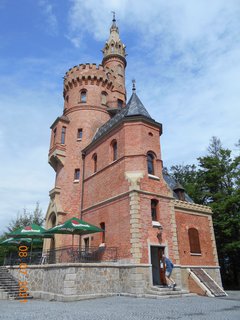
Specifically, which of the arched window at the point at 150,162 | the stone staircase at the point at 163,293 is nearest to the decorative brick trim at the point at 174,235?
the stone staircase at the point at 163,293

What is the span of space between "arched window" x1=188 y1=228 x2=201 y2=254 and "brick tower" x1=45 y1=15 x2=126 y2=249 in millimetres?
9483

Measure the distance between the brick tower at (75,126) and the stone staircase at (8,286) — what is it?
4190 millimetres

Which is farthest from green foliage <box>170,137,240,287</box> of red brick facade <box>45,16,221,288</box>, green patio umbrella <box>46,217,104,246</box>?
green patio umbrella <box>46,217,104,246</box>

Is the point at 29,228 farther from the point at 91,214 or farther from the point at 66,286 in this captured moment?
the point at 66,286

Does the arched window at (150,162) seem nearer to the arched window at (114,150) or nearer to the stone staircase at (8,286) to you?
the arched window at (114,150)

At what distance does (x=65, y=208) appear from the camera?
2269 centimetres

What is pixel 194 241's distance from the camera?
20.5m

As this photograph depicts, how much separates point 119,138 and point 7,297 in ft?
41.3

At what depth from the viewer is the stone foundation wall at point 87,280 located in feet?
44.3

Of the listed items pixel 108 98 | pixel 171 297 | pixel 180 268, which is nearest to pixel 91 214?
pixel 180 268

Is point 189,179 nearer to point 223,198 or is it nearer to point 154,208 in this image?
point 223,198

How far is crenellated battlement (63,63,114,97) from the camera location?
28016mm

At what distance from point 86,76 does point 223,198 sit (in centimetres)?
2004

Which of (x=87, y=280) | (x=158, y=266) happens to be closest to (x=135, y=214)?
(x=158, y=266)
